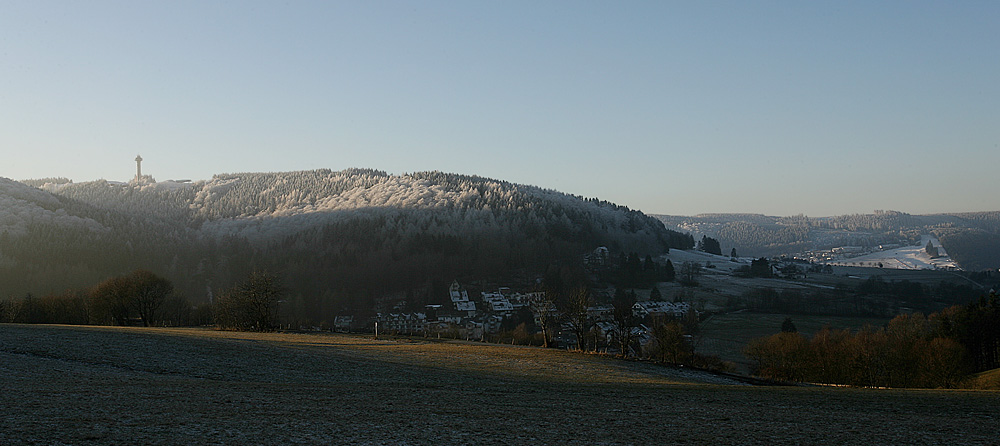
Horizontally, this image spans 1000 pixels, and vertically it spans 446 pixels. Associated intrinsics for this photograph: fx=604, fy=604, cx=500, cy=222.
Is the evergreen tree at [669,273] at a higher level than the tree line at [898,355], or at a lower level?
higher

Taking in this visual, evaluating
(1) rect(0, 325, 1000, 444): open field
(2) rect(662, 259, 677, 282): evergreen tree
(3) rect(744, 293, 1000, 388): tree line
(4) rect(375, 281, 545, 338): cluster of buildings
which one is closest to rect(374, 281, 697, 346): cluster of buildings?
(4) rect(375, 281, 545, 338): cluster of buildings

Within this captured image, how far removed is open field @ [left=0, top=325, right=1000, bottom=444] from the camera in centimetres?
1472

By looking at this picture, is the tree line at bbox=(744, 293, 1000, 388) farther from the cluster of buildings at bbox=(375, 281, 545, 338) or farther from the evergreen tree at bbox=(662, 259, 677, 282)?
the evergreen tree at bbox=(662, 259, 677, 282)

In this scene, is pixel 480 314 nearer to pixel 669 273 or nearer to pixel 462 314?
pixel 462 314

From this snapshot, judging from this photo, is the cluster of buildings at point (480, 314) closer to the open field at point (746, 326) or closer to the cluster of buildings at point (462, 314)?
the cluster of buildings at point (462, 314)

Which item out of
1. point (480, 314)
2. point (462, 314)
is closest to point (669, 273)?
point (480, 314)

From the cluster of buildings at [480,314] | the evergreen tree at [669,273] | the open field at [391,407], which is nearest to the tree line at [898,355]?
the cluster of buildings at [480,314]

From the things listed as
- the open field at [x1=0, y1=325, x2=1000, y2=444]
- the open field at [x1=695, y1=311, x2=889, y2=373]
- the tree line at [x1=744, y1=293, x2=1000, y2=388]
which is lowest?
the open field at [x1=695, y1=311, x2=889, y2=373]

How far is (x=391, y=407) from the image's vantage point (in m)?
19.3

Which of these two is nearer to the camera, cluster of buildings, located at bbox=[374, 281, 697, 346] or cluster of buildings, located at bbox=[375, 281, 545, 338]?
cluster of buildings, located at bbox=[374, 281, 697, 346]

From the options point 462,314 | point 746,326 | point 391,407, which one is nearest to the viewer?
point 391,407

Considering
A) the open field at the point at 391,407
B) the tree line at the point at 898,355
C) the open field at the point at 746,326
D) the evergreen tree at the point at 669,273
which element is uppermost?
the open field at the point at 391,407

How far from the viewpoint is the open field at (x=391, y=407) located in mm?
14719

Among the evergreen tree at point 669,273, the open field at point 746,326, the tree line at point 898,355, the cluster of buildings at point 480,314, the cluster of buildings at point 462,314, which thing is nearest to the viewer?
the tree line at point 898,355
